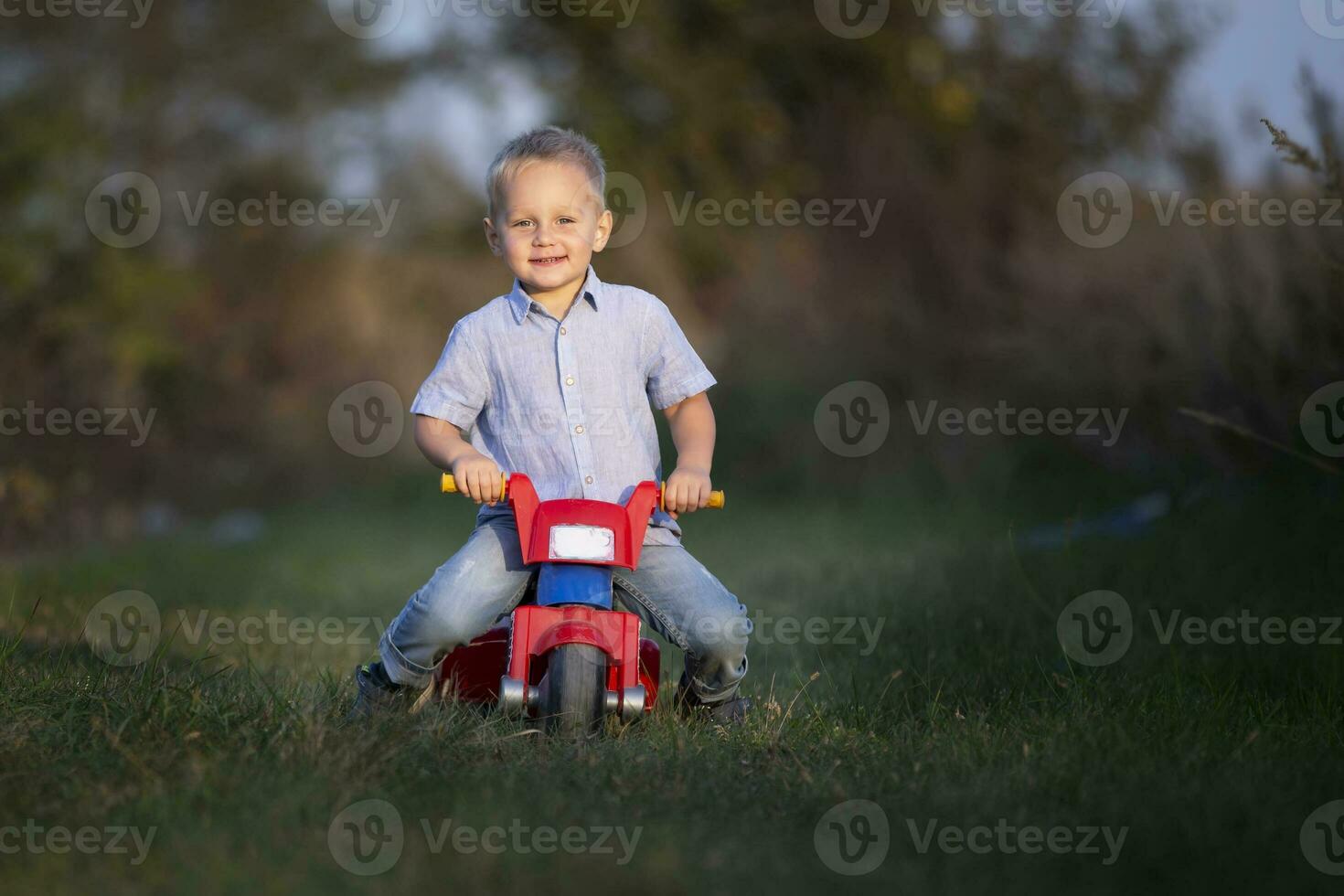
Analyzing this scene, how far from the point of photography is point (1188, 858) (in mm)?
2510

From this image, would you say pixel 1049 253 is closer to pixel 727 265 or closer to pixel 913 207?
pixel 913 207

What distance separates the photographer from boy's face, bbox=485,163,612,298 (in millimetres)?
3572

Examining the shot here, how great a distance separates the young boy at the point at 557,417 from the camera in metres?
3.53

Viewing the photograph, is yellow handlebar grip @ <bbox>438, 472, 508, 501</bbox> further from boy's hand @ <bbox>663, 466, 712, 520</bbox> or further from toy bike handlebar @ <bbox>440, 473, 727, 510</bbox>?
boy's hand @ <bbox>663, 466, 712, 520</bbox>

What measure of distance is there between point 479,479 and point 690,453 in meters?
0.60

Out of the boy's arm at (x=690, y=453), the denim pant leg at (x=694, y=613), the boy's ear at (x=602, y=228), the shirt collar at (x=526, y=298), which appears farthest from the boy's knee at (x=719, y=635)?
the boy's ear at (x=602, y=228)

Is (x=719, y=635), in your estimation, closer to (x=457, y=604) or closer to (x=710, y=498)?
(x=710, y=498)

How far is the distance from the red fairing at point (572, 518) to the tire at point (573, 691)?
231mm

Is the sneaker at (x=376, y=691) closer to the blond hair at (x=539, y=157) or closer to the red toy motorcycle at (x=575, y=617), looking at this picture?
the red toy motorcycle at (x=575, y=617)

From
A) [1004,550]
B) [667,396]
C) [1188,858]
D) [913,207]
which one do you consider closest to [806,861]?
[1188,858]

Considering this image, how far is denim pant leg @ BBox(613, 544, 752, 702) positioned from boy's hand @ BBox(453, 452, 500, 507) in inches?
17.6

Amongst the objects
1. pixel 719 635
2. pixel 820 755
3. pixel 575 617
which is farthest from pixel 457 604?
pixel 820 755

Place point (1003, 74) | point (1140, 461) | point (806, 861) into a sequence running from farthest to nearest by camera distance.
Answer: point (1003, 74), point (1140, 461), point (806, 861)

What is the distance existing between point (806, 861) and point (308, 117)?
487 inches
